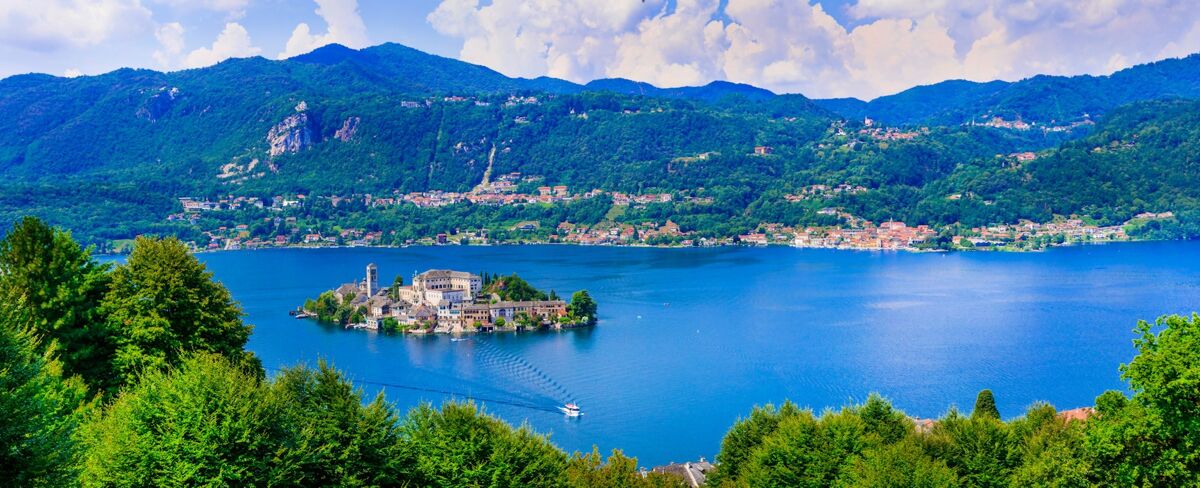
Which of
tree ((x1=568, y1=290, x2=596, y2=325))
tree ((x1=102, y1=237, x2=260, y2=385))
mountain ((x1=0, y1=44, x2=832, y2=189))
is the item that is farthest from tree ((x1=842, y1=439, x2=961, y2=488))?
mountain ((x1=0, y1=44, x2=832, y2=189))

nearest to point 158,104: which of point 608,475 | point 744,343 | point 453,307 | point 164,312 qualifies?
point 453,307

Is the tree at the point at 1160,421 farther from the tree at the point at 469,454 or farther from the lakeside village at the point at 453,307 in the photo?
the lakeside village at the point at 453,307

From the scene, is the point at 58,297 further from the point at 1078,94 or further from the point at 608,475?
the point at 1078,94

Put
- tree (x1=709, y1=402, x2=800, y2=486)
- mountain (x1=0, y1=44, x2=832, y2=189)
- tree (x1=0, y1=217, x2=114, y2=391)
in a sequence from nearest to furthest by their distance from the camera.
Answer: tree (x1=0, y1=217, x2=114, y2=391), tree (x1=709, y1=402, x2=800, y2=486), mountain (x1=0, y1=44, x2=832, y2=189)

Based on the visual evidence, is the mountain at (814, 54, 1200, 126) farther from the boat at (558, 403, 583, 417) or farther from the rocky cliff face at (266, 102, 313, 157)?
the boat at (558, 403, 583, 417)

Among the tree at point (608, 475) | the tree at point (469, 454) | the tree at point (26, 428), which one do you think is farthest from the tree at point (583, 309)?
the tree at point (26, 428)

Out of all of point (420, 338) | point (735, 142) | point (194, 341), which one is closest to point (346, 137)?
point (735, 142)

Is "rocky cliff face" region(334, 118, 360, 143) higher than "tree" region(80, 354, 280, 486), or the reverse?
"rocky cliff face" region(334, 118, 360, 143)
